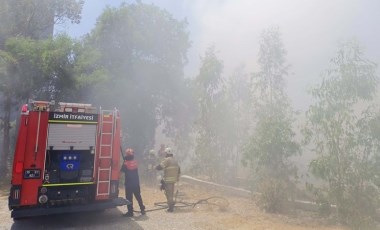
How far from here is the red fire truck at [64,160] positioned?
7095 mm

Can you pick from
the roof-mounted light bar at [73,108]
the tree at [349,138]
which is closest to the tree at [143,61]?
the roof-mounted light bar at [73,108]

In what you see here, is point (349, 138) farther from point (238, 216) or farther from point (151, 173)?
point (151, 173)

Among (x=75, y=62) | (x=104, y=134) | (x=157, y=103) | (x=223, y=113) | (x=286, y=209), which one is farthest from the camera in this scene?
(x=157, y=103)

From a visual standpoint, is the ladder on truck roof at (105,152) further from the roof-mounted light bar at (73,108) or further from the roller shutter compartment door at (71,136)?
the roof-mounted light bar at (73,108)

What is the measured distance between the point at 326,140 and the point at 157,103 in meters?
10.3

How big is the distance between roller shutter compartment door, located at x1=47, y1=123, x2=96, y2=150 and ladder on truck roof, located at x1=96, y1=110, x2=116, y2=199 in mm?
221

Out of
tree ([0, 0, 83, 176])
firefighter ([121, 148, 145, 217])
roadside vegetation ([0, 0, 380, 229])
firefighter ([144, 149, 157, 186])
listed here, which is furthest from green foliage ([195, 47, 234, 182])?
tree ([0, 0, 83, 176])

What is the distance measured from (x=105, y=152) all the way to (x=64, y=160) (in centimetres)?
87

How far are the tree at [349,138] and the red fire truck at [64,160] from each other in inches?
187

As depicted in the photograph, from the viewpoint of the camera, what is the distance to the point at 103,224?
7812 millimetres

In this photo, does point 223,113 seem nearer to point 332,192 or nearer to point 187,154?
point 187,154

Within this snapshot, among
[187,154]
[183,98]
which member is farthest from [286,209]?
[183,98]

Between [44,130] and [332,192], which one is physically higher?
[44,130]

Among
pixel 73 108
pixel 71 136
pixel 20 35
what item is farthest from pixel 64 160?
pixel 20 35
